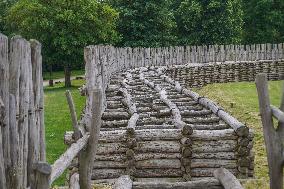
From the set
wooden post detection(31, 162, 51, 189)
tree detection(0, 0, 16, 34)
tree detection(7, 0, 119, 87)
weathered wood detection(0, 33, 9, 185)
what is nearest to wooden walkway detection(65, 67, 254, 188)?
weathered wood detection(0, 33, 9, 185)

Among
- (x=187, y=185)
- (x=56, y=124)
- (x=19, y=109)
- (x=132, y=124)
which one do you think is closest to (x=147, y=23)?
(x=56, y=124)

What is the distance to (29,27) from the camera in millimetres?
33656

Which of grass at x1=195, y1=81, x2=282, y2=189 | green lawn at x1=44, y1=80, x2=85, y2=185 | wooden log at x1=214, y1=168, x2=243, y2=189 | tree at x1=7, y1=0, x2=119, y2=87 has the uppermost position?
tree at x1=7, y1=0, x2=119, y2=87

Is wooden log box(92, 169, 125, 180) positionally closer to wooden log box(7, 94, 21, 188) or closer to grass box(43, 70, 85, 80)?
wooden log box(7, 94, 21, 188)

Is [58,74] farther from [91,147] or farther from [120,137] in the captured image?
[91,147]

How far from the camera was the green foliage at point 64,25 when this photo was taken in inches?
1300

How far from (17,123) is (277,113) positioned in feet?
9.36

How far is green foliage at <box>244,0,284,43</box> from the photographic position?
44.9m

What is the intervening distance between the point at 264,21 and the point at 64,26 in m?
20.1

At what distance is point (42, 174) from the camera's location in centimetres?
405

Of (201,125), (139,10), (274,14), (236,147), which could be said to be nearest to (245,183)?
(236,147)

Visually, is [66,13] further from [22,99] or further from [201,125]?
[22,99]

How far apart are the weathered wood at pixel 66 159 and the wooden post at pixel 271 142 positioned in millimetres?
2134

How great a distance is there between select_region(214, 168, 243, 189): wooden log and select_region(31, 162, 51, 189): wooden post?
10.9ft
